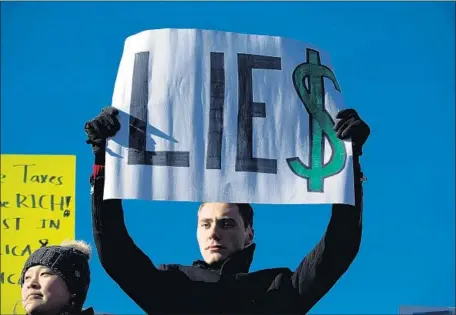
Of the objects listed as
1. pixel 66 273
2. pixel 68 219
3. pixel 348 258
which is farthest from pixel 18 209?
pixel 348 258

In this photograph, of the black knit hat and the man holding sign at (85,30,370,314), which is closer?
the man holding sign at (85,30,370,314)

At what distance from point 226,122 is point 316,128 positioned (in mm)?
352

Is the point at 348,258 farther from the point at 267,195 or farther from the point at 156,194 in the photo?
the point at 156,194

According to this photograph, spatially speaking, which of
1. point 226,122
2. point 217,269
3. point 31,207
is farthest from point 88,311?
point 31,207

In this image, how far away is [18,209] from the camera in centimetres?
744

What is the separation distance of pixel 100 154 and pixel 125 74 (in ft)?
1.31

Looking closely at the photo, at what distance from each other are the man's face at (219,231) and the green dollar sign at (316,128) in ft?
1.00

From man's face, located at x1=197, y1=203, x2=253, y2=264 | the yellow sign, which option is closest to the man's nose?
man's face, located at x1=197, y1=203, x2=253, y2=264

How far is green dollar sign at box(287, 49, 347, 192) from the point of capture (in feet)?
16.4

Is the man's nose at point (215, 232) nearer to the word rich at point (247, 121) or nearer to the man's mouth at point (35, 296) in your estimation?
the word rich at point (247, 121)

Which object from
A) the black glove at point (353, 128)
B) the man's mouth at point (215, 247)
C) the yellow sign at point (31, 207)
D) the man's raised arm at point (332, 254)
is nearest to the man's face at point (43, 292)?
the man's mouth at point (215, 247)

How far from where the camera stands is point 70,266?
507cm

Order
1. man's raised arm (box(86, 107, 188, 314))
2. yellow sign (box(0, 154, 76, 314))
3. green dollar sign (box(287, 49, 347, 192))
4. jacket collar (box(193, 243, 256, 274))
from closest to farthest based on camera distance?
man's raised arm (box(86, 107, 188, 314))
jacket collar (box(193, 243, 256, 274))
green dollar sign (box(287, 49, 347, 192))
yellow sign (box(0, 154, 76, 314))

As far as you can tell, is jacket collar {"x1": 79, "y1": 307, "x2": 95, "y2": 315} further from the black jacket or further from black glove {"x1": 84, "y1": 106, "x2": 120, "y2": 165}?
black glove {"x1": 84, "y1": 106, "x2": 120, "y2": 165}
